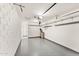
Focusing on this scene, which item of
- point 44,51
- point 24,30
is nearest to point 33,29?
point 24,30

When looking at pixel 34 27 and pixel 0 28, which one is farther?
pixel 34 27

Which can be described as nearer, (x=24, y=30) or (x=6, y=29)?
(x=6, y=29)

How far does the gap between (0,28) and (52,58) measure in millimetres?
1011

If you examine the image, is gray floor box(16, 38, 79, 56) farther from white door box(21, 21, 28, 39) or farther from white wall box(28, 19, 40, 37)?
white wall box(28, 19, 40, 37)

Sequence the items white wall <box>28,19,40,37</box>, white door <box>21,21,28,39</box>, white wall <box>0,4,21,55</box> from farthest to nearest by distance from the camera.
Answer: white wall <box>28,19,40,37</box> → white door <box>21,21,28,39</box> → white wall <box>0,4,21,55</box>

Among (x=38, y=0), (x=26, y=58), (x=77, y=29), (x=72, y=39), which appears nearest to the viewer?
(x=26, y=58)

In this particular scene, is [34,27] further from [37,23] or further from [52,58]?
[52,58]

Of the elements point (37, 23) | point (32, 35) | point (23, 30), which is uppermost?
point (37, 23)

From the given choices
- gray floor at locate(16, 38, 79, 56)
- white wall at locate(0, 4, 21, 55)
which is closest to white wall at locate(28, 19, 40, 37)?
gray floor at locate(16, 38, 79, 56)

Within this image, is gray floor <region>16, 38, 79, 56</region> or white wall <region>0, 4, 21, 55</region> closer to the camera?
white wall <region>0, 4, 21, 55</region>

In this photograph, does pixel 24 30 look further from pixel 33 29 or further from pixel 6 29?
pixel 6 29

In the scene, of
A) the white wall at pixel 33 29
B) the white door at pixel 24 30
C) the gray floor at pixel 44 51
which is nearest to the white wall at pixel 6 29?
the gray floor at pixel 44 51

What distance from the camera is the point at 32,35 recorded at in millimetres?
10680

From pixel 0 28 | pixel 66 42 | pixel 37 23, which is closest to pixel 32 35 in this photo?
pixel 37 23
